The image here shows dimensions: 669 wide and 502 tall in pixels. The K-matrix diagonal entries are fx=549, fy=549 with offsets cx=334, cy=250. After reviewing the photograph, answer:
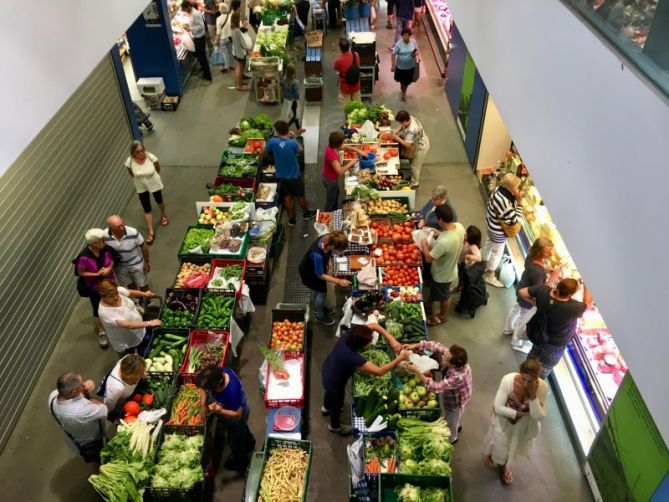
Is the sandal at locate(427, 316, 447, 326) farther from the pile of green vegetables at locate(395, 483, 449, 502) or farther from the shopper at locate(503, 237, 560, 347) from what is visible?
the pile of green vegetables at locate(395, 483, 449, 502)

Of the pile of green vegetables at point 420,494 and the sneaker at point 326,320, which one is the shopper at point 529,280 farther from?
the pile of green vegetables at point 420,494

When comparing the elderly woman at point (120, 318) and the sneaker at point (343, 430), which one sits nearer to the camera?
the elderly woman at point (120, 318)

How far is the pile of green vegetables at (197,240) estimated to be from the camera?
7.86m

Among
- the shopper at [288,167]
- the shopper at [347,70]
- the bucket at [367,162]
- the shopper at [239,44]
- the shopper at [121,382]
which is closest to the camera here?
the shopper at [121,382]

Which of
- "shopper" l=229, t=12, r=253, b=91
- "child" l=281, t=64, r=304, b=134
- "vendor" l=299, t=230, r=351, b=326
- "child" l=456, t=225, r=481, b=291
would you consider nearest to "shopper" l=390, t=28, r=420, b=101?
"child" l=281, t=64, r=304, b=134

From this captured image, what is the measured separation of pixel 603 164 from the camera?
11.2 feet

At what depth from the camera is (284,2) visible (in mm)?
15000

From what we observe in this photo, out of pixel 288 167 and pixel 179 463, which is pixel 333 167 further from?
pixel 179 463

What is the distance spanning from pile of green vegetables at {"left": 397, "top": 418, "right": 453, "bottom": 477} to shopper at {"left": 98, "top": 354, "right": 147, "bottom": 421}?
268 cm

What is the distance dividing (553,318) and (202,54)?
10.8 meters

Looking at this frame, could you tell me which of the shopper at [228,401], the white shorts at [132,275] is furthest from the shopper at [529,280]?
the white shorts at [132,275]

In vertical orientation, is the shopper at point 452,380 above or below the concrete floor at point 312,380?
above

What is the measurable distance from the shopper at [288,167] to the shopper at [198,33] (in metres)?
5.27

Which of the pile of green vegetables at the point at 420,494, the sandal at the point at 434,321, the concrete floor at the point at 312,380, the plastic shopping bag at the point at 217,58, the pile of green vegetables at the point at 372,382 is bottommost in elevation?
the concrete floor at the point at 312,380
